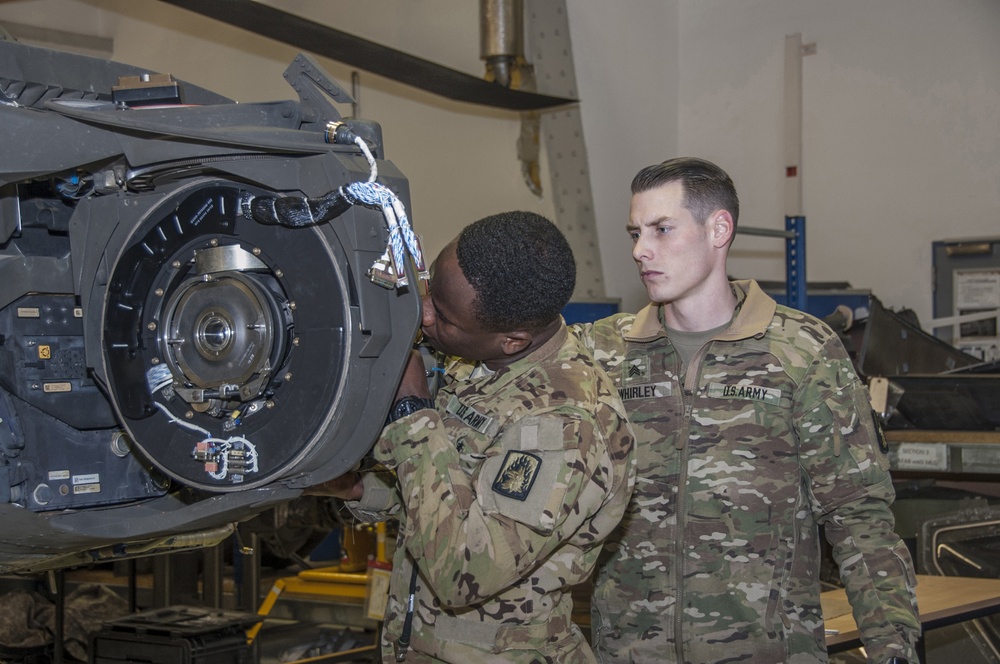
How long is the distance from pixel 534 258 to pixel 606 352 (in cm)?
68

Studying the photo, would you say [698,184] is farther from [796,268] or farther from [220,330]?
[796,268]

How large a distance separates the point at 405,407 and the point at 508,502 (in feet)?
0.81

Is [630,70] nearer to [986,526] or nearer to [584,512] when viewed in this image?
[986,526]

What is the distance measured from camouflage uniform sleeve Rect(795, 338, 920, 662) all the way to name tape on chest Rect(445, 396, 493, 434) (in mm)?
712

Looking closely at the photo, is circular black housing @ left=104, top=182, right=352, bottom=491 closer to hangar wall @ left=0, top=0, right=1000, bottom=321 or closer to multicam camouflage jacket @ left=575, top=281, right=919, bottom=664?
multicam camouflage jacket @ left=575, top=281, right=919, bottom=664

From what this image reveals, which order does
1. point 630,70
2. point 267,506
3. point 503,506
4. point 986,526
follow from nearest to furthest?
point 503,506 → point 267,506 → point 986,526 → point 630,70

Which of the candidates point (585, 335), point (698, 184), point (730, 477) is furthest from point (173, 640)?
point (698, 184)

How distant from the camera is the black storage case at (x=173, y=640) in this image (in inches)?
133

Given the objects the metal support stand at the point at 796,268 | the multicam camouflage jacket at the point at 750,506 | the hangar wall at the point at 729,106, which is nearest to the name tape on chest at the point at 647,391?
the multicam camouflage jacket at the point at 750,506

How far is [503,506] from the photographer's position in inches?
66.2

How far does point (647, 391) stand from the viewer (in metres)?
2.29

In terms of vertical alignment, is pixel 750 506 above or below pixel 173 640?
above

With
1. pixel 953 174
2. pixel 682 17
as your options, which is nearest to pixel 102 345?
pixel 953 174

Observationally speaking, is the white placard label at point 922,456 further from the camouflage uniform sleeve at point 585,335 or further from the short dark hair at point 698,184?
the short dark hair at point 698,184
